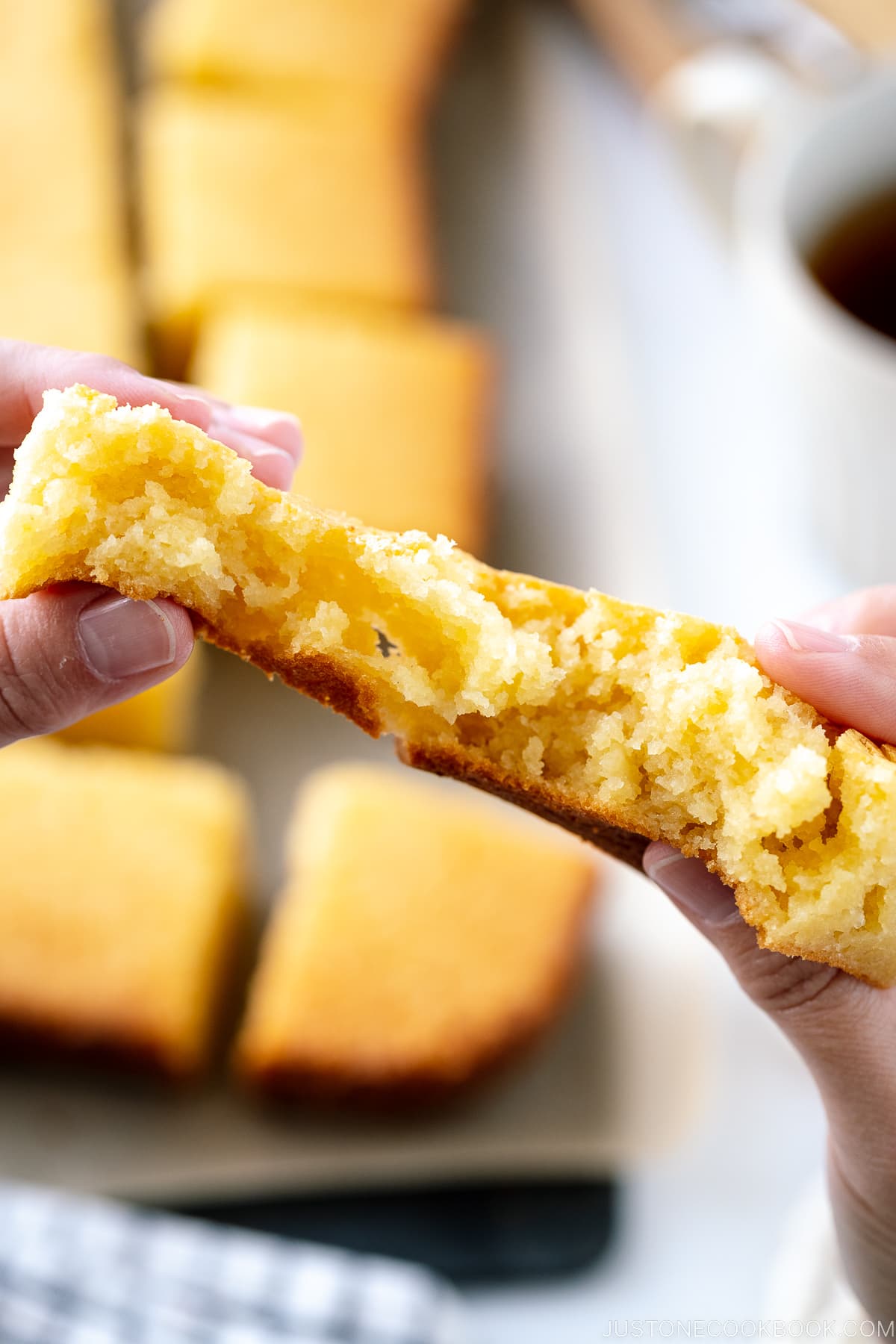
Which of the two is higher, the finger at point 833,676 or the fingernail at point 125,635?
the finger at point 833,676

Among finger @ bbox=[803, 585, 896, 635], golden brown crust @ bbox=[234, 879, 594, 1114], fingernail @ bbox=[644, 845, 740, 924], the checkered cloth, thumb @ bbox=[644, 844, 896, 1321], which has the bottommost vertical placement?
the checkered cloth

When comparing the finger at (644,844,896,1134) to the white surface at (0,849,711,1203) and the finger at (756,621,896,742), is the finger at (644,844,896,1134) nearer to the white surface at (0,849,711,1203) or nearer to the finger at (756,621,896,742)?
the finger at (756,621,896,742)

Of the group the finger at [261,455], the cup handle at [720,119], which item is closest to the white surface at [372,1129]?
the finger at [261,455]

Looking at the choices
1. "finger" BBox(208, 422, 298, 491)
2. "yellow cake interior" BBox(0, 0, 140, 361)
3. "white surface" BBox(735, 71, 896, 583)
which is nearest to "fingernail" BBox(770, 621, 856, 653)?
"finger" BBox(208, 422, 298, 491)

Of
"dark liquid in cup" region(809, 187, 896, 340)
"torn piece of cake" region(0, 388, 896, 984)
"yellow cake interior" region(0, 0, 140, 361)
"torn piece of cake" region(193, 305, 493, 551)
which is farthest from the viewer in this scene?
"yellow cake interior" region(0, 0, 140, 361)

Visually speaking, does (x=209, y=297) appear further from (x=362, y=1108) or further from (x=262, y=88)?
(x=362, y=1108)

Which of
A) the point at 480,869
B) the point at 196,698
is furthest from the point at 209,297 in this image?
the point at 480,869

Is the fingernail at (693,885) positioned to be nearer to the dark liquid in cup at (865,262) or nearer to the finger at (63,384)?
the finger at (63,384)
